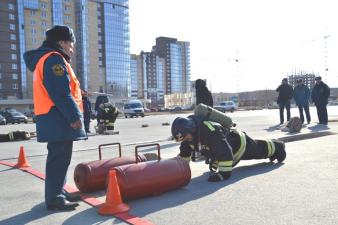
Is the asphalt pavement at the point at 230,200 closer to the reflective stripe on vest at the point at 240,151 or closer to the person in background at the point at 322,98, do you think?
the reflective stripe on vest at the point at 240,151

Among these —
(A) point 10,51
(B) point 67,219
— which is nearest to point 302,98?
(B) point 67,219

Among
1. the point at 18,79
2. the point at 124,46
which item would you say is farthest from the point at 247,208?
the point at 124,46

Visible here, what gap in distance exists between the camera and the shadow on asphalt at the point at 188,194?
513 centimetres

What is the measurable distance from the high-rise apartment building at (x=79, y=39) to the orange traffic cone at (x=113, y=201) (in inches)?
4516

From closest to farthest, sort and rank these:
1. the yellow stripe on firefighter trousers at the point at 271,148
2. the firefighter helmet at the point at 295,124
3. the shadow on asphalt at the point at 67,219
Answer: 1. the shadow on asphalt at the point at 67,219
2. the yellow stripe on firefighter trousers at the point at 271,148
3. the firefighter helmet at the point at 295,124

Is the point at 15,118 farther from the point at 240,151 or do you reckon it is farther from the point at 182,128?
the point at 182,128

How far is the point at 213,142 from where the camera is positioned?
646cm

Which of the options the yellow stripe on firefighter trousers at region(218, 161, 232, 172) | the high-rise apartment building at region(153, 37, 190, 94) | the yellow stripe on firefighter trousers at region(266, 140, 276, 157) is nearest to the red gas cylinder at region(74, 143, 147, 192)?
the yellow stripe on firefighter trousers at region(218, 161, 232, 172)

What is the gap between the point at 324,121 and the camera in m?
17.7

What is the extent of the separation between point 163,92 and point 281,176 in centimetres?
17298

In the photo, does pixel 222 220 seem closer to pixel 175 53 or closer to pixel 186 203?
pixel 186 203

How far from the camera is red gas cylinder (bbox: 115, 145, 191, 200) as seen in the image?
538 cm

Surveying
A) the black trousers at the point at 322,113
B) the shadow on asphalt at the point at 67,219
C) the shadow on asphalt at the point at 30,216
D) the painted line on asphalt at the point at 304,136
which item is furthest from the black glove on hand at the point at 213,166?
the black trousers at the point at 322,113

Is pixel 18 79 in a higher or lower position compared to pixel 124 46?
lower
